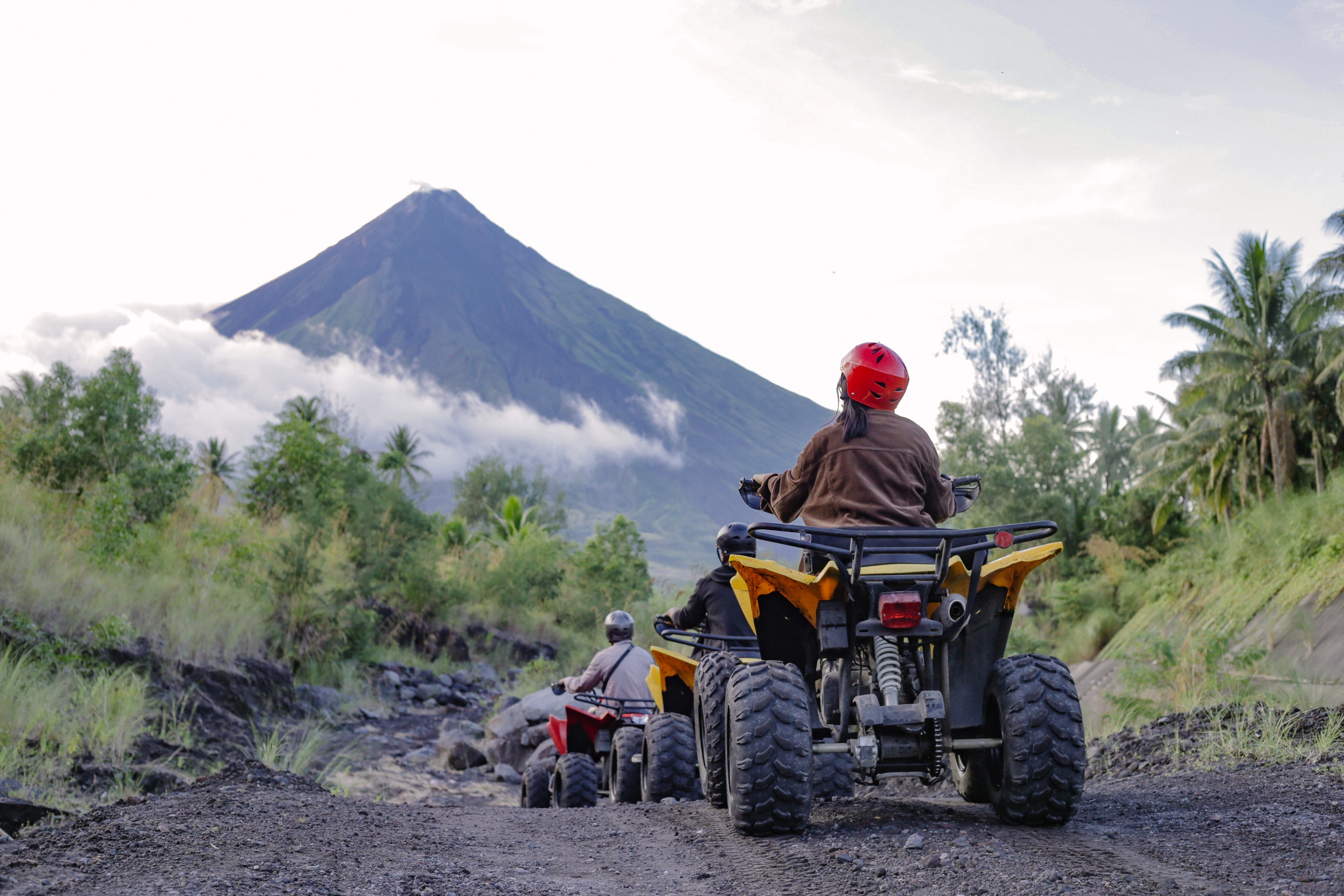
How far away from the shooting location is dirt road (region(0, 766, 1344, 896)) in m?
3.18

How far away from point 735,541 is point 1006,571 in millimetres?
2327

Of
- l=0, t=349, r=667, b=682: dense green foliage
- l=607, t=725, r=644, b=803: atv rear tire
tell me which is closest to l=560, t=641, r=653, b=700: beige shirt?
l=607, t=725, r=644, b=803: atv rear tire

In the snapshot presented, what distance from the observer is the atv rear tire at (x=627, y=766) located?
23.9 ft

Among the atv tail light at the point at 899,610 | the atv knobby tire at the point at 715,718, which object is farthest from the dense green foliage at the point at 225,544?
the atv tail light at the point at 899,610

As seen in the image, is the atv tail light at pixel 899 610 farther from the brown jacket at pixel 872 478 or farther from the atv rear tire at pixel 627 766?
the atv rear tire at pixel 627 766

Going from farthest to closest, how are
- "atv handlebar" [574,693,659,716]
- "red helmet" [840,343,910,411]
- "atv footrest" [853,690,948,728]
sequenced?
"atv handlebar" [574,693,659,716] → "red helmet" [840,343,910,411] → "atv footrest" [853,690,948,728]

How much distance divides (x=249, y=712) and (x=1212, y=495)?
99.5ft

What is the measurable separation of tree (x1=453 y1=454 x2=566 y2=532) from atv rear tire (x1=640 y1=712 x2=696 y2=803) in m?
69.5

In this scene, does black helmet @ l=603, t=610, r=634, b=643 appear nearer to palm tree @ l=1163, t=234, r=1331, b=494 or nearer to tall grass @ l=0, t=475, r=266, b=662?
tall grass @ l=0, t=475, r=266, b=662

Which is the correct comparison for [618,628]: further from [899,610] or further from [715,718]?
[899,610]

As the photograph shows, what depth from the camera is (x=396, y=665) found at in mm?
19875

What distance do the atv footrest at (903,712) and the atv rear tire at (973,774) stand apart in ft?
2.97

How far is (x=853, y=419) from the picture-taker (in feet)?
15.3

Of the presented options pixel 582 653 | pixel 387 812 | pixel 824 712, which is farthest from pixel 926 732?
pixel 582 653
